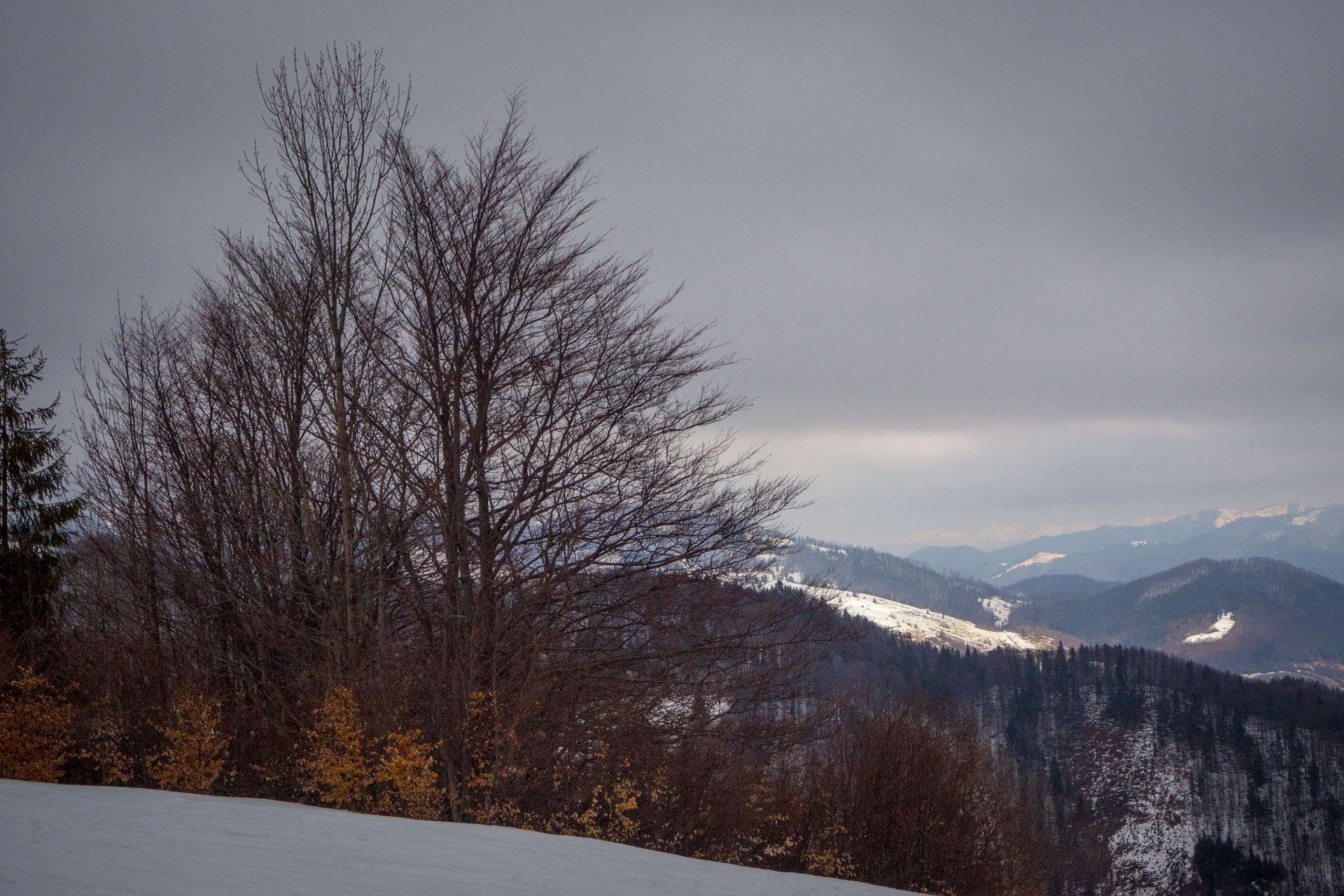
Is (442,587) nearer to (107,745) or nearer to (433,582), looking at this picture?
(433,582)

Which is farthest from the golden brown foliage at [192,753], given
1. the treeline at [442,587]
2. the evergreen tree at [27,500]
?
the evergreen tree at [27,500]

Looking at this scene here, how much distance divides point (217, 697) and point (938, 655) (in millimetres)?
181846

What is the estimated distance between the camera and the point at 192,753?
10289 millimetres

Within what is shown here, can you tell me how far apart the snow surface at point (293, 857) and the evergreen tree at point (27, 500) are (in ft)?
38.4

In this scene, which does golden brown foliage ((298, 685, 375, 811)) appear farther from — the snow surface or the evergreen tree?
the evergreen tree

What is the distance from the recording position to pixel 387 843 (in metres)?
7.12

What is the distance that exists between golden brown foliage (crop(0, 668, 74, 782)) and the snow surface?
245 cm

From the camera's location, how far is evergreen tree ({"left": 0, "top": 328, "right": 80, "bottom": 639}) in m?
17.7

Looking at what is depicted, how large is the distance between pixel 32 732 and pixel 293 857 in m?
6.94

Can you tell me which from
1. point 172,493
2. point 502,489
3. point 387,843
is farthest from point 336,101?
point 387,843

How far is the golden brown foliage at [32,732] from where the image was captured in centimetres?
1043

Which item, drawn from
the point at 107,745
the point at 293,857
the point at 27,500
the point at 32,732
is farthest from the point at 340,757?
Result: the point at 27,500

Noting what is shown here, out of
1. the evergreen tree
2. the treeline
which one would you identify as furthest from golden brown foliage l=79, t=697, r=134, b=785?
the evergreen tree

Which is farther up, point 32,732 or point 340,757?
point 32,732
